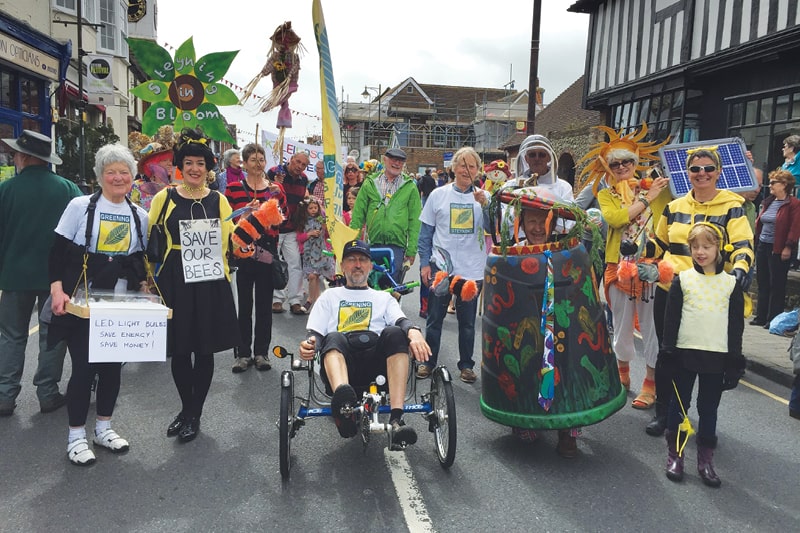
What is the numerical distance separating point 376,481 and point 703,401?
1986 millimetres

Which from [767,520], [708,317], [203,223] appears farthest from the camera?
[203,223]

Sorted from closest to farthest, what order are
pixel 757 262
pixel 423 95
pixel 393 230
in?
pixel 393 230
pixel 757 262
pixel 423 95

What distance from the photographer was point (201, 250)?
4109 mm

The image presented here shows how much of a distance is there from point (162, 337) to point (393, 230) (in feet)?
9.97

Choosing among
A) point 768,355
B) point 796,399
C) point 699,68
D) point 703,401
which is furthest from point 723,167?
point 699,68

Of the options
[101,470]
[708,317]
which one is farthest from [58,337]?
[708,317]

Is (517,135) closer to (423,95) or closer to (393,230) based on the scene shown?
(423,95)

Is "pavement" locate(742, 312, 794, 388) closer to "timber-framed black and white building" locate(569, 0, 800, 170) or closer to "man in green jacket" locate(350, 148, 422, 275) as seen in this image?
"man in green jacket" locate(350, 148, 422, 275)

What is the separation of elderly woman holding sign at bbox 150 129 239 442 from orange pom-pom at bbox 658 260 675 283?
2.83 m

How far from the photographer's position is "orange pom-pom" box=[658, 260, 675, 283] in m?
3.96

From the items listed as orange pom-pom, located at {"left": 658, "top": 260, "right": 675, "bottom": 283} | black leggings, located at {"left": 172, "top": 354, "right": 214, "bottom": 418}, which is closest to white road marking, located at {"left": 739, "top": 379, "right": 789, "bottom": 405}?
orange pom-pom, located at {"left": 658, "top": 260, "right": 675, "bottom": 283}

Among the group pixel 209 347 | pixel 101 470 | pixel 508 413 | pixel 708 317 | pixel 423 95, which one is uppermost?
pixel 423 95

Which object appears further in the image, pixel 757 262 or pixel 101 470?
pixel 757 262

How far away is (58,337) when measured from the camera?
149 inches
